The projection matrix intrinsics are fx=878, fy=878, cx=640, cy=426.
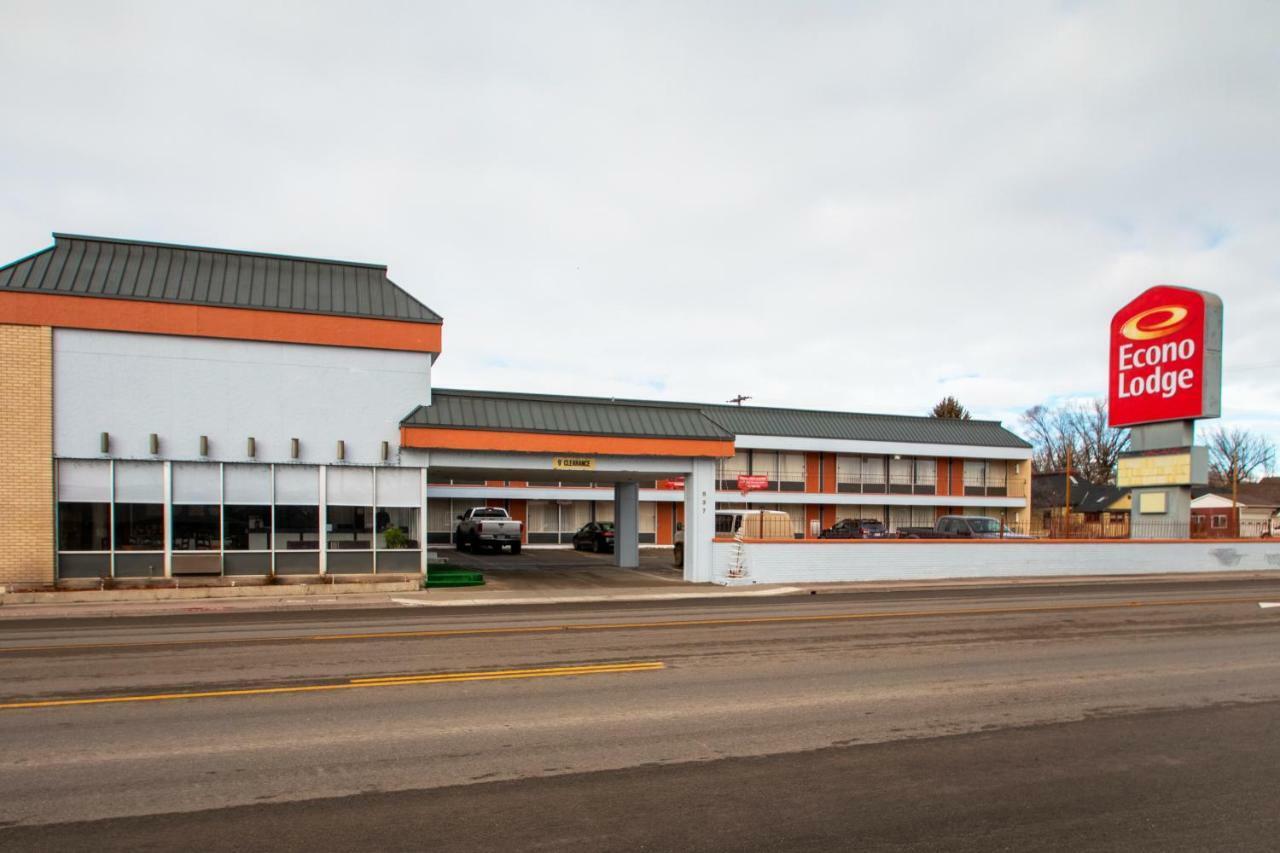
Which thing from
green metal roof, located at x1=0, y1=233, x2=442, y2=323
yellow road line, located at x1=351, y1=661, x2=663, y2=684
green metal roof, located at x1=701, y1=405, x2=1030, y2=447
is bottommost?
yellow road line, located at x1=351, y1=661, x2=663, y2=684

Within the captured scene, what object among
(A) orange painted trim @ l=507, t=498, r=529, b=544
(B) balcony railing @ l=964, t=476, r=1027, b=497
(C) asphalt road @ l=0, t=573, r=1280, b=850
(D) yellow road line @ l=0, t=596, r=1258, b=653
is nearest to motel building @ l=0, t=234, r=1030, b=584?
(C) asphalt road @ l=0, t=573, r=1280, b=850

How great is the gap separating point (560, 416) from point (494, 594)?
5.68 meters

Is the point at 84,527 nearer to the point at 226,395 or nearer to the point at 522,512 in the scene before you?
the point at 226,395

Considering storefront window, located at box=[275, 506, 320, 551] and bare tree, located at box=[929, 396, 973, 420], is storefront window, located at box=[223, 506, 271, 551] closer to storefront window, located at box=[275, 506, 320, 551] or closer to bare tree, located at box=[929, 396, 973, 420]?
storefront window, located at box=[275, 506, 320, 551]

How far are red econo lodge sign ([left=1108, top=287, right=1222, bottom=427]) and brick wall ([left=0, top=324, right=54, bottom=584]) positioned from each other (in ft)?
110

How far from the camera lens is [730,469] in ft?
163

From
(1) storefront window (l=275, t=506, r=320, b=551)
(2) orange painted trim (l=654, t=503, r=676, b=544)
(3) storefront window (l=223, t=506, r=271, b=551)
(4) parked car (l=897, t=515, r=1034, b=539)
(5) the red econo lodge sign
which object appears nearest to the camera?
(3) storefront window (l=223, t=506, r=271, b=551)

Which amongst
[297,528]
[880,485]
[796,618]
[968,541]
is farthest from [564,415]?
[880,485]

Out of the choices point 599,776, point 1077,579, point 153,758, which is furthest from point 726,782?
point 1077,579

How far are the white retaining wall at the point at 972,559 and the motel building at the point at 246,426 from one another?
155 centimetres

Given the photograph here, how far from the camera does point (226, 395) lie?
2202 centimetres

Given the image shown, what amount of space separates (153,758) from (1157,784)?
7542mm

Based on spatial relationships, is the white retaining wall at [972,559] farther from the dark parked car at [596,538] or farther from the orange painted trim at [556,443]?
the dark parked car at [596,538]

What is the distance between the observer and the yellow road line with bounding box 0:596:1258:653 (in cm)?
1296
